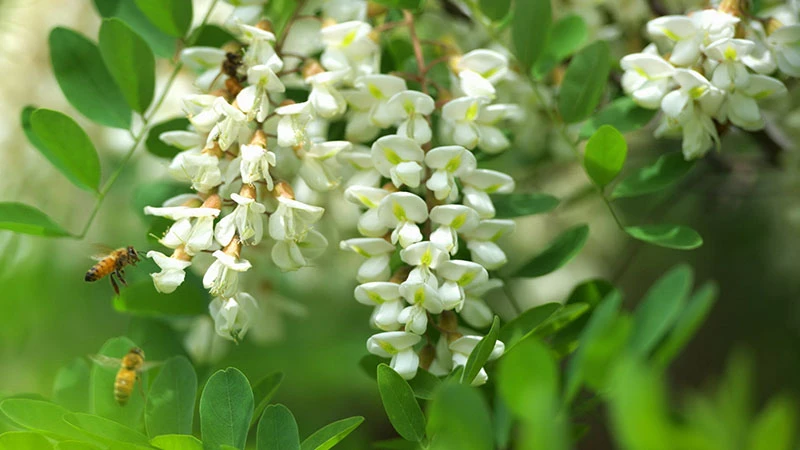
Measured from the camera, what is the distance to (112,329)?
1.22 meters

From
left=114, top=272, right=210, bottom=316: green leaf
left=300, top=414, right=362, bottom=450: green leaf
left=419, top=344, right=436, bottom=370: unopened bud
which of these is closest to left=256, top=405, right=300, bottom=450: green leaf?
left=300, top=414, right=362, bottom=450: green leaf

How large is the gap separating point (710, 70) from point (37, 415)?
51 cm

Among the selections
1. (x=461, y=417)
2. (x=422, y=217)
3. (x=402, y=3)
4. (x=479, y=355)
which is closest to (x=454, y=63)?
(x=402, y=3)

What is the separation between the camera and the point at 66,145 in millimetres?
625

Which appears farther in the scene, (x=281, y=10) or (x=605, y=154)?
(x=281, y=10)

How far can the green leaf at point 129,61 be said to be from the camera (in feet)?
2.04

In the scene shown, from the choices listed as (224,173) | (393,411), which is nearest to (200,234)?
(224,173)

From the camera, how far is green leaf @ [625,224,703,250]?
59cm

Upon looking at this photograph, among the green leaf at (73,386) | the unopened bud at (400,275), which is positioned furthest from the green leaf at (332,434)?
the green leaf at (73,386)

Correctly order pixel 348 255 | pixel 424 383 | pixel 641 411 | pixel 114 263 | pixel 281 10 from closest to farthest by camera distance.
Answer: pixel 641 411 < pixel 424 383 < pixel 114 263 < pixel 281 10 < pixel 348 255

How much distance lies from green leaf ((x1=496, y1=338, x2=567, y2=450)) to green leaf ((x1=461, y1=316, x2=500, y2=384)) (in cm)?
12

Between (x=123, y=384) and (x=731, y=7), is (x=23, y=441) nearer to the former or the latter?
(x=123, y=384)

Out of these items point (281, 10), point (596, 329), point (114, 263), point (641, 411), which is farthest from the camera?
point (281, 10)

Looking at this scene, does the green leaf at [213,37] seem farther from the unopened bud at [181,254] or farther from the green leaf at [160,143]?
the unopened bud at [181,254]
